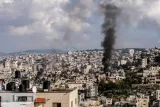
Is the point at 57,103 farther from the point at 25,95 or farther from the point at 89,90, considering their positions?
the point at 89,90

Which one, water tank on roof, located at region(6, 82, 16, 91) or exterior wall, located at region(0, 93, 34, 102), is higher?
water tank on roof, located at region(6, 82, 16, 91)

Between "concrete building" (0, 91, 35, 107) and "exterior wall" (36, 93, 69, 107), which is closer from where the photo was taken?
"concrete building" (0, 91, 35, 107)

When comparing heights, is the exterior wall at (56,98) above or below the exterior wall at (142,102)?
above

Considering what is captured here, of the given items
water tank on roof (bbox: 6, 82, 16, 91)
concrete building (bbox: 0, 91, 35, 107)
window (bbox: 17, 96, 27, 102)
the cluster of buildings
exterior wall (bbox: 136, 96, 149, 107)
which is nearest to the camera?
concrete building (bbox: 0, 91, 35, 107)

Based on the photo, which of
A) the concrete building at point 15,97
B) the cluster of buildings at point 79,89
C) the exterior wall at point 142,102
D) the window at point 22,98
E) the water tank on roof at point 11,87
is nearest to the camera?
the concrete building at point 15,97

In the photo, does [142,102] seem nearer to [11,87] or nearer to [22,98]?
[11,87]

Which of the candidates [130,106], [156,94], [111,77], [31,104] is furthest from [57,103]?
[111,77]

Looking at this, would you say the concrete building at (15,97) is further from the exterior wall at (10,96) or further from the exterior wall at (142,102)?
the exterior wall at (142,102)

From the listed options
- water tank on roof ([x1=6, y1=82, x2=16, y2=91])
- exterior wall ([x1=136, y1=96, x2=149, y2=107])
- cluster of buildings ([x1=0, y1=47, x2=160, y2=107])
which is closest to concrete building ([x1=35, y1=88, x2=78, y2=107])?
cluster of buildings ([x1=0, y1=47, x2=160, y2=107])

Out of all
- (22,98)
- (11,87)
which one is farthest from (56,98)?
(11,87)

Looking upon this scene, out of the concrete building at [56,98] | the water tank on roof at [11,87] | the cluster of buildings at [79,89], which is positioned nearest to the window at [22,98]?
the cluster of buildings at [79,89]

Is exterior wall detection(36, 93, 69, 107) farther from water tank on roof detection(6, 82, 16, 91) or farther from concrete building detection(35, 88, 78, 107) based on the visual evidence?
water tank on roof detection(6, 82, 16, 91)
